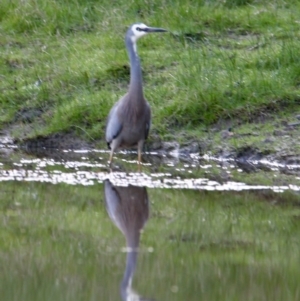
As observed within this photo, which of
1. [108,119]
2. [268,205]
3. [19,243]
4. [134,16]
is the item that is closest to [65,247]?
[19,243]

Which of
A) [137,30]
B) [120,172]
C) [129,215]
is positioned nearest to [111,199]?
[129,215]

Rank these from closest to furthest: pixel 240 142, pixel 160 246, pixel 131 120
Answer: pixel 160 246 → pixel 131 120 → pixel 240 142

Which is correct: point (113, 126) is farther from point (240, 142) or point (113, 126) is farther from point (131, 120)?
point (240, 142)

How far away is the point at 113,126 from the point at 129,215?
2813mm

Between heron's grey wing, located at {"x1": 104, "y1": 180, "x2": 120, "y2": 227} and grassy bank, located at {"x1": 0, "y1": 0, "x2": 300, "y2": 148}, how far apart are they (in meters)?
2.20

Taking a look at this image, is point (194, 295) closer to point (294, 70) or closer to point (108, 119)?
point (108, 119)

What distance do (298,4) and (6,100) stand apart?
393 cm

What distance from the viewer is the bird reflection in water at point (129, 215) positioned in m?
6.00

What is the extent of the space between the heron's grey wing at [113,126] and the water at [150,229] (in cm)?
29

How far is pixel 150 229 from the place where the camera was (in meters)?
7.33

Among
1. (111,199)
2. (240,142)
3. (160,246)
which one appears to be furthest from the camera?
(240,142)

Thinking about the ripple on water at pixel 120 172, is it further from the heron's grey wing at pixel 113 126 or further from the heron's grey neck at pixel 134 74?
the heron's grey neck at pixel 134 74

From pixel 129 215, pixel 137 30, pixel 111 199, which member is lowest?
pixel 129 215

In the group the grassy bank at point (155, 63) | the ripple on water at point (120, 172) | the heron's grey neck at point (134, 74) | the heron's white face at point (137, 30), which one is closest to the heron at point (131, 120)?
the heron's grey neck at point (134, 74)
